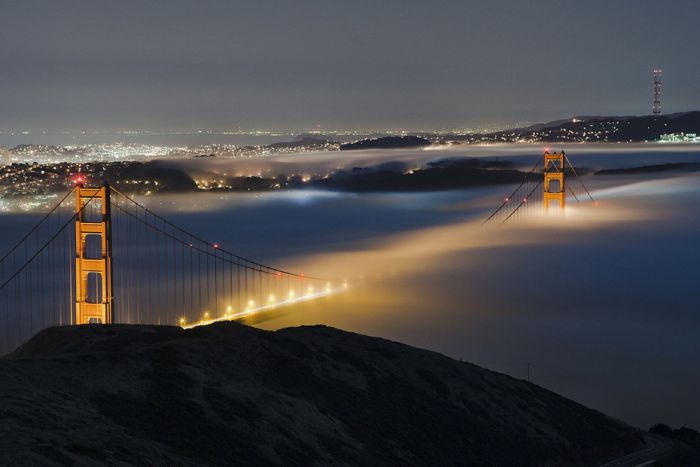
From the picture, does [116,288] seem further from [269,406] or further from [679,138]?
[679,138]

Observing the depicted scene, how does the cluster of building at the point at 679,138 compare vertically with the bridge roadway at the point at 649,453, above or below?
above

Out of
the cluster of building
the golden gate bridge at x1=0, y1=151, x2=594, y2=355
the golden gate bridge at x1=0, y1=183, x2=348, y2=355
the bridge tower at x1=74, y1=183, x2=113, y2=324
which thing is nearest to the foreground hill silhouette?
the bridge tower at x1=74, y1=183, x2=113, y2=324

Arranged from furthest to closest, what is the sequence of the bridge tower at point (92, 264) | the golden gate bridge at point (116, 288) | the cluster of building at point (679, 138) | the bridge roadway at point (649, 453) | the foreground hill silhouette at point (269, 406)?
Answer: the cluster of building at point (679, 138), the golden gate bridge at point (116, 288), the bridge tower at point (92, 264), the bridge roadway at point (649, 453), the foreground hill silhouette at point (269, 406)

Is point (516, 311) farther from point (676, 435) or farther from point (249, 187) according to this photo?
point (249, 187)

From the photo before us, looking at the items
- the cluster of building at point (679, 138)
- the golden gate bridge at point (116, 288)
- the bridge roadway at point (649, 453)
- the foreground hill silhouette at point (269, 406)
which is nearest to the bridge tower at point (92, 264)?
the golden gate bridge at point (116, 288)

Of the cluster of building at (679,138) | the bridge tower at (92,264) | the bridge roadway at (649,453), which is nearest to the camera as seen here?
the bridge roadway at (649,453)

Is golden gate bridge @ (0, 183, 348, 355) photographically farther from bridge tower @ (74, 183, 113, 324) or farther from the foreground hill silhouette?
the foreground hill silhouette

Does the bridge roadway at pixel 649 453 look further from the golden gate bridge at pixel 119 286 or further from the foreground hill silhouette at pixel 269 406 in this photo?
the golden gate bridge at pixel 119 286

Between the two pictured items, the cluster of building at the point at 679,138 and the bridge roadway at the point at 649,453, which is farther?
the cluster of building at the point at 679,138

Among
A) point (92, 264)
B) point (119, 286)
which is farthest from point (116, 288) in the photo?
point (92, 264)

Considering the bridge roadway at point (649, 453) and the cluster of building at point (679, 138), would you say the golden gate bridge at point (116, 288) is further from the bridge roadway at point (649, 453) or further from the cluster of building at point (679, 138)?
the cluster of building at point (679, 138)
